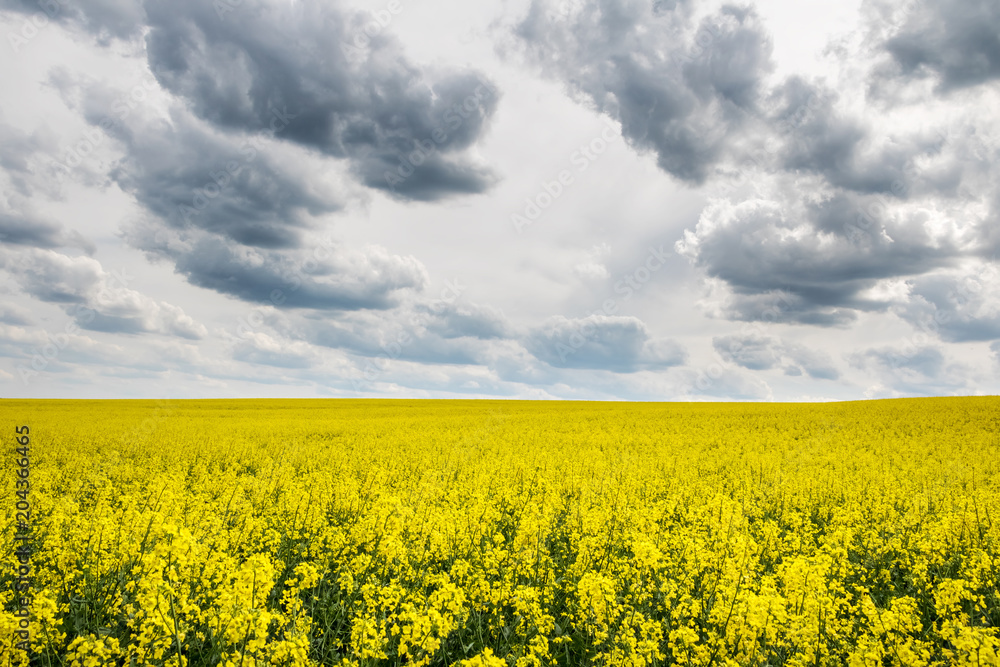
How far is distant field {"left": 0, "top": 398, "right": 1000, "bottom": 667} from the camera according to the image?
3.96 meters

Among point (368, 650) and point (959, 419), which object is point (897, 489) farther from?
point (959, 419)

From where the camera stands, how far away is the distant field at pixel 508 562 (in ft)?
13.0

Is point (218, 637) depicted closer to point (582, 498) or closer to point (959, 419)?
point (582, 498)

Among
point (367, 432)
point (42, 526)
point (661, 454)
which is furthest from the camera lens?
point (367, 432)

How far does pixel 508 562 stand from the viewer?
605 centimetres

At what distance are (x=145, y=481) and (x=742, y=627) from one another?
42.2 ft

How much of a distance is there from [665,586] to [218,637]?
4.17 metres

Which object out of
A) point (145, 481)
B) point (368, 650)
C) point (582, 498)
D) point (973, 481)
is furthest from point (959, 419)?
point (145, 481)

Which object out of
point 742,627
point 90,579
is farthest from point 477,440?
point 742,627

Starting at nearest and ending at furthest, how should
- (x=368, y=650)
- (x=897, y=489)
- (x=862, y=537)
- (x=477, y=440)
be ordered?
(x=368, y=650) < (x=862, y=537) < (x=897, y=489) < (x=477, y=440)

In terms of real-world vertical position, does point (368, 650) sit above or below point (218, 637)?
above

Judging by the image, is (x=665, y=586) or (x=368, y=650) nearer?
(x=368, y=650)

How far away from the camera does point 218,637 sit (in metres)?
4.08

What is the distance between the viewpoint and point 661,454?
1585 cm
